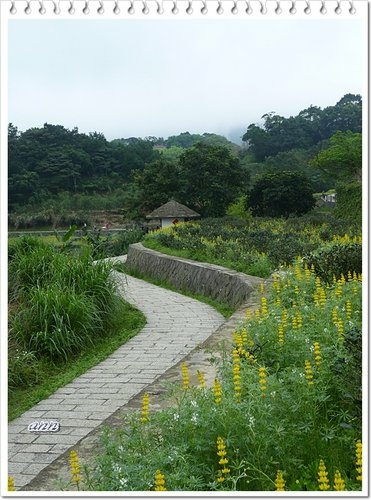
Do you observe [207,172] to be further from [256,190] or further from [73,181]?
[73,181]

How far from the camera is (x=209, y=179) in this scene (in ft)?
81.0

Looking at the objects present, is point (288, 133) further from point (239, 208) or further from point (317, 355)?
point (317, 355)

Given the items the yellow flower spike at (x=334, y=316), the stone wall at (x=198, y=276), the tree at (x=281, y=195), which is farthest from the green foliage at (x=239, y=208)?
the yellow flower spike at (x=334, y=316)

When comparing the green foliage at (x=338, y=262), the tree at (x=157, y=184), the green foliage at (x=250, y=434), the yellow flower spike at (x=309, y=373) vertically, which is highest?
the tree at (x=157, y=184)

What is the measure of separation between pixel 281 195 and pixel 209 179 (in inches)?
156

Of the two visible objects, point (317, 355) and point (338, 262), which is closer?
point (317, 355)

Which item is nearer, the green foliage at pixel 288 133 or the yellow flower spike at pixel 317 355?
the yellow flower spike at pixel 317 355

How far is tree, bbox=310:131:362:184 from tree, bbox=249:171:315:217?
10.6 feet

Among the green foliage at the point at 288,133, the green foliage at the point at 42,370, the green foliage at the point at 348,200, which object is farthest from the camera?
the green foliage at the point at 288,133

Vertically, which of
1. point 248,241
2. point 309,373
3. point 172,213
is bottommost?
point 309,373

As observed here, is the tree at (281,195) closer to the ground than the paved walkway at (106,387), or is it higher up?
higher up

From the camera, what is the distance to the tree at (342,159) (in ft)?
82.0

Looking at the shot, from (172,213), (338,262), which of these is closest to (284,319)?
(338,262)

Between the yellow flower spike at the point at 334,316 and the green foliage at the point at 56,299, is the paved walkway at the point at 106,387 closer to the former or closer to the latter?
the green foliage at the point at 56,299
